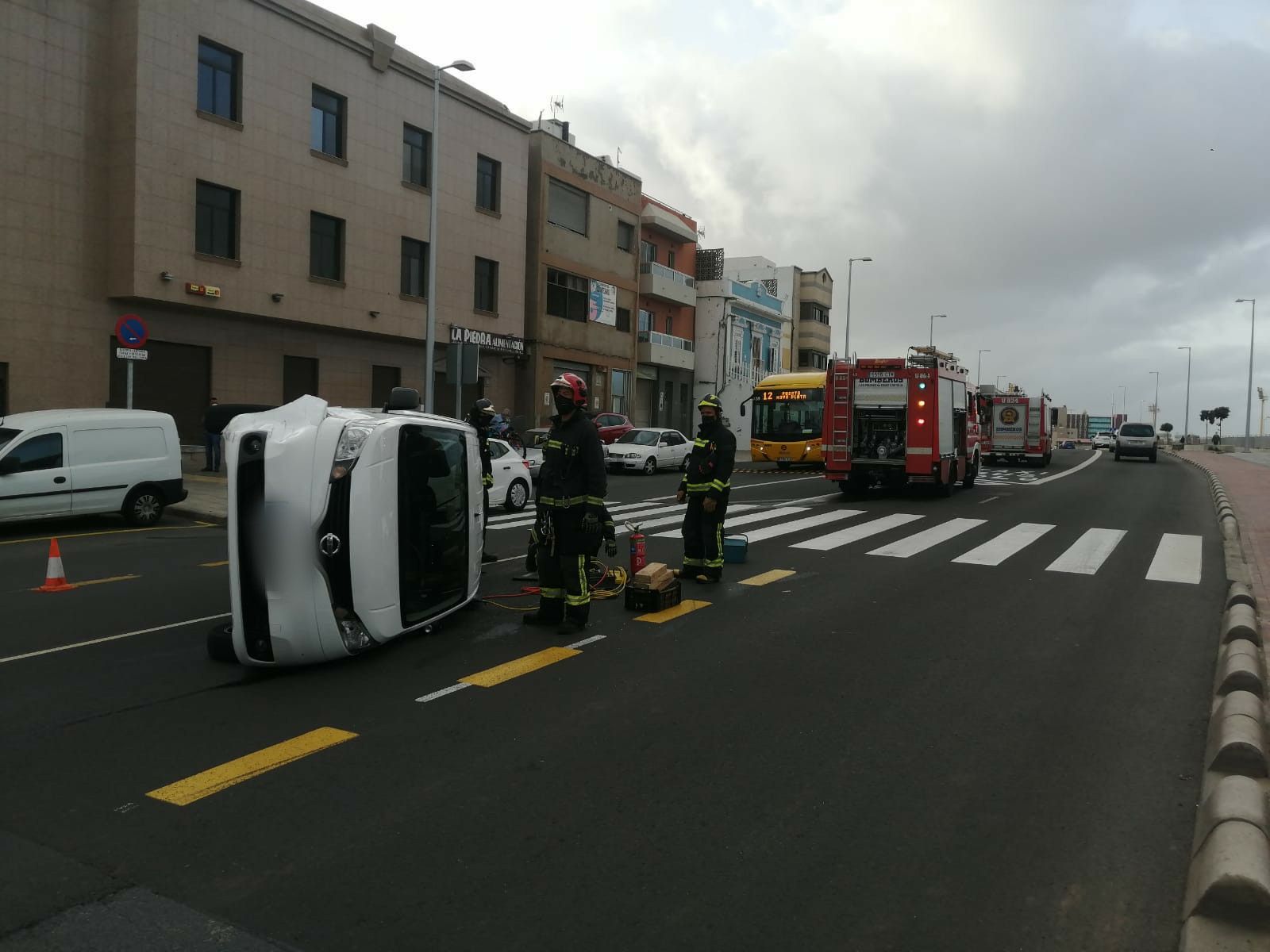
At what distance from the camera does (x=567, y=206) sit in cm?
3778

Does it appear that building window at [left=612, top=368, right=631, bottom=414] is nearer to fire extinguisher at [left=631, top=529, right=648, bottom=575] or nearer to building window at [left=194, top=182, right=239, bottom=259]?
building window at [left=194, top=182, right=239, bottom=259]

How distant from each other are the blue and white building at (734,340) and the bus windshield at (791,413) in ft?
46.9

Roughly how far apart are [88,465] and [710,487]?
917cm

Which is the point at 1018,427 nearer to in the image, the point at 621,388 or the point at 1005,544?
the point at 621,388

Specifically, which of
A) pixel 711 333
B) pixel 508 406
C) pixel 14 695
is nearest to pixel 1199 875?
pixel 14 695

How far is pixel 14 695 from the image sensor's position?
586 cm

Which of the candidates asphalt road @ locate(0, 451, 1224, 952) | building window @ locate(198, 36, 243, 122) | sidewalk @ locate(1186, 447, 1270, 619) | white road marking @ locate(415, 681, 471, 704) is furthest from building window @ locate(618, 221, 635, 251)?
white road marking @ locate(415, 681, 471, 704)

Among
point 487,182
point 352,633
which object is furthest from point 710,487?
point 487,182

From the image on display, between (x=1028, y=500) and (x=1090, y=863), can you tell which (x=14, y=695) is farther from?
(x=1028, y=500)

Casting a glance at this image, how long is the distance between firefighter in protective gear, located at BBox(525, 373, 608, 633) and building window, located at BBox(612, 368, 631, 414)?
33779 mm

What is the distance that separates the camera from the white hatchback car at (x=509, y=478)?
1694cm

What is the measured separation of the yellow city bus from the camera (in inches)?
1237

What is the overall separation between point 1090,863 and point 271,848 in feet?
10.7

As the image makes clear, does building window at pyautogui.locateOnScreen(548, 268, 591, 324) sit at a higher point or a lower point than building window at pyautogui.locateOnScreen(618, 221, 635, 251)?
lower
